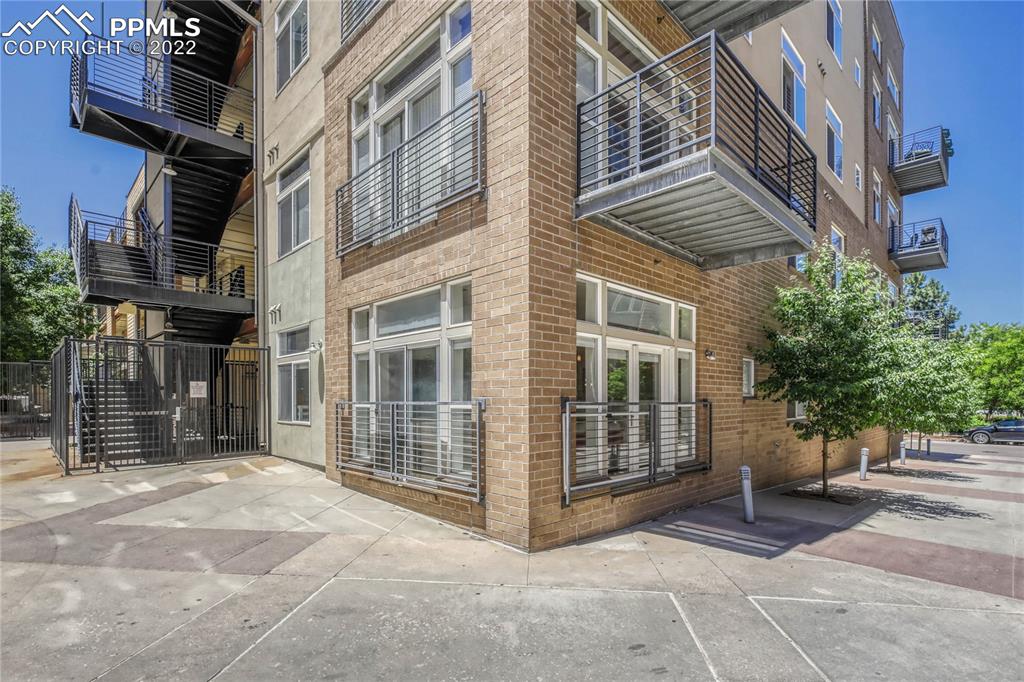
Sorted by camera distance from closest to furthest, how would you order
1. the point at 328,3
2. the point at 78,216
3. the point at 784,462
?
the point at 328,3, the point at 784,462, the point at 78,216

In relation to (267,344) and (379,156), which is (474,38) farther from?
(267,344)

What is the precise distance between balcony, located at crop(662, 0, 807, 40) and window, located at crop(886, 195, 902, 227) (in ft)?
59.7

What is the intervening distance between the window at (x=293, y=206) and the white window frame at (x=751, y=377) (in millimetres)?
9595

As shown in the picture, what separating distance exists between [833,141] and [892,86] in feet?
39.6

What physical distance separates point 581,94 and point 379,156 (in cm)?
367

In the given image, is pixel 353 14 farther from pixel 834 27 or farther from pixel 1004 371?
pixel 1004 371

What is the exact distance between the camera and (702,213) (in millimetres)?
6758

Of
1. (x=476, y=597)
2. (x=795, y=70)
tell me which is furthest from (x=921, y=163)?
(x=476, y=597)

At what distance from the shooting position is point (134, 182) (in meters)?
24.1

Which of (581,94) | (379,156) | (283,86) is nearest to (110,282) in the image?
(283,86)

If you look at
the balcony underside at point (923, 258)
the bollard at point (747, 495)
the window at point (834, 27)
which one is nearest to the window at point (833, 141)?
the window at point (834, 27)

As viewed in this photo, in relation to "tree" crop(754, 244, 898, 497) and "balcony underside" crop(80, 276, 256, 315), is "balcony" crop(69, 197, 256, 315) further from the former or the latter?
"tree" crop(754, 244, 898, 497)

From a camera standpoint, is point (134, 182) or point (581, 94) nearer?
point (581, 94)

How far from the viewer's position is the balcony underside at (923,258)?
22.1 meters
